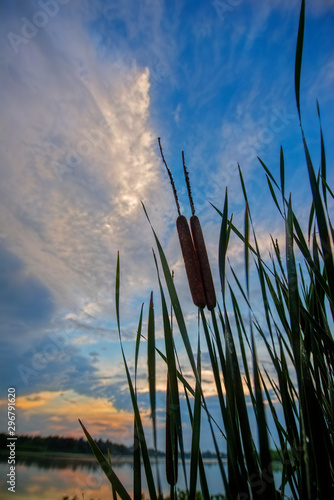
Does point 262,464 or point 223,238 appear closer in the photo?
point 262,464

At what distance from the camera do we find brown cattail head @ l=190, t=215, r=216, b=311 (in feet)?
5.19

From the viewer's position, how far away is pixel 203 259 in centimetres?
174

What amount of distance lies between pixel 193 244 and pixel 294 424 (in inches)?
44.1

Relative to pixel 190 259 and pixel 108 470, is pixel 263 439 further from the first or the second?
pixel 190 259

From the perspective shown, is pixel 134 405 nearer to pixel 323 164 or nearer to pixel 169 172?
pixel 169 172

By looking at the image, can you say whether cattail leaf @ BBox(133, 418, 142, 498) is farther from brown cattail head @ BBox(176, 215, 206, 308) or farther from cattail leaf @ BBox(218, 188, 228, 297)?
cattail leaf @ BBox(218, 188, 228, 297)

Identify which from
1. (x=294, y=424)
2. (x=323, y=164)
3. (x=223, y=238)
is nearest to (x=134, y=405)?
(x=294, y=424)

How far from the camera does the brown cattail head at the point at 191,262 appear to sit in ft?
5.04

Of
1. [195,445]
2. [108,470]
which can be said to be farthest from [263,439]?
[108,470]

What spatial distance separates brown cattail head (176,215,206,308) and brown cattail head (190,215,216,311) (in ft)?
0.11

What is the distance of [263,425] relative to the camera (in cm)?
103

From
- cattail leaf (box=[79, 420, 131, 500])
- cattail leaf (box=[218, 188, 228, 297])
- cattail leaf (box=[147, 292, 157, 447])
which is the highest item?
cattail leaf (box=[218, 188, 228, 297])

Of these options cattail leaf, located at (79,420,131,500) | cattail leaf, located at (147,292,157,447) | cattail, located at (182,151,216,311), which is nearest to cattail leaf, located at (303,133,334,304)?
cattail, located at (182,151,216,311)

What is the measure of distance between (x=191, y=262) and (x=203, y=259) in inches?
4.4
